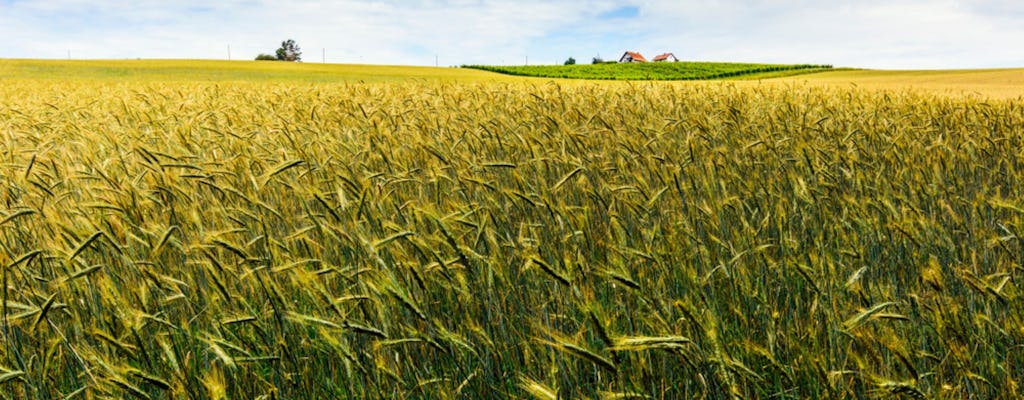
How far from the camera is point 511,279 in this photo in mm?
2391

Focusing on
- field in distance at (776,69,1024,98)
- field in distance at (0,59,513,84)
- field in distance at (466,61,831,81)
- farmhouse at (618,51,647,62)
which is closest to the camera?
field in distance at (776,69,1024,98)

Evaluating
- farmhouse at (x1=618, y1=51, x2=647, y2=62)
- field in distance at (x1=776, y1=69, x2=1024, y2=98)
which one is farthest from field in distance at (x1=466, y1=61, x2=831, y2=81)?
farmhouse at (x1=618, y1=51, x2=647, y2=62)

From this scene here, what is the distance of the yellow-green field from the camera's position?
68.2 inches

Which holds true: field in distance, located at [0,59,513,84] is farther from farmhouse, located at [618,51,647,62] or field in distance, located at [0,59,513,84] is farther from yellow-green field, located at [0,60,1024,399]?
farmhouse, located at [618,51,647,62]

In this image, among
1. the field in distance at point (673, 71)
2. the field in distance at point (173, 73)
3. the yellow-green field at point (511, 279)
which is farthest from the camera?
the field in distance at point (673, 71)

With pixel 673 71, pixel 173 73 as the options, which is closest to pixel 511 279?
pixel 173 73

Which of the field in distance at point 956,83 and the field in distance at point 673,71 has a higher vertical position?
the field in distance at point 673,71

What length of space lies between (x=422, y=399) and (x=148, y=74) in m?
39.3

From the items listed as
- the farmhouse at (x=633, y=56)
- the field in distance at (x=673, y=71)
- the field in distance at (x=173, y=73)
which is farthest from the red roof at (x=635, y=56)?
the field in distance at (x=173, y=73)

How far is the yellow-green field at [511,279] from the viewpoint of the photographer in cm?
173

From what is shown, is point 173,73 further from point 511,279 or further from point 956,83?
point 511,279

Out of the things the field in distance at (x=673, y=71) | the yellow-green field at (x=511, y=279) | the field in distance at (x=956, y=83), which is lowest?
the yellow-green field at (x=511, y=279)

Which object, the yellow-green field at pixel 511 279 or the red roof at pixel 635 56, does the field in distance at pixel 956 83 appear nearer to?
the yellow-green field at pixel 511 279

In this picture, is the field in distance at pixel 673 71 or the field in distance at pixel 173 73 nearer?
the field in distance at pixel 173 73
